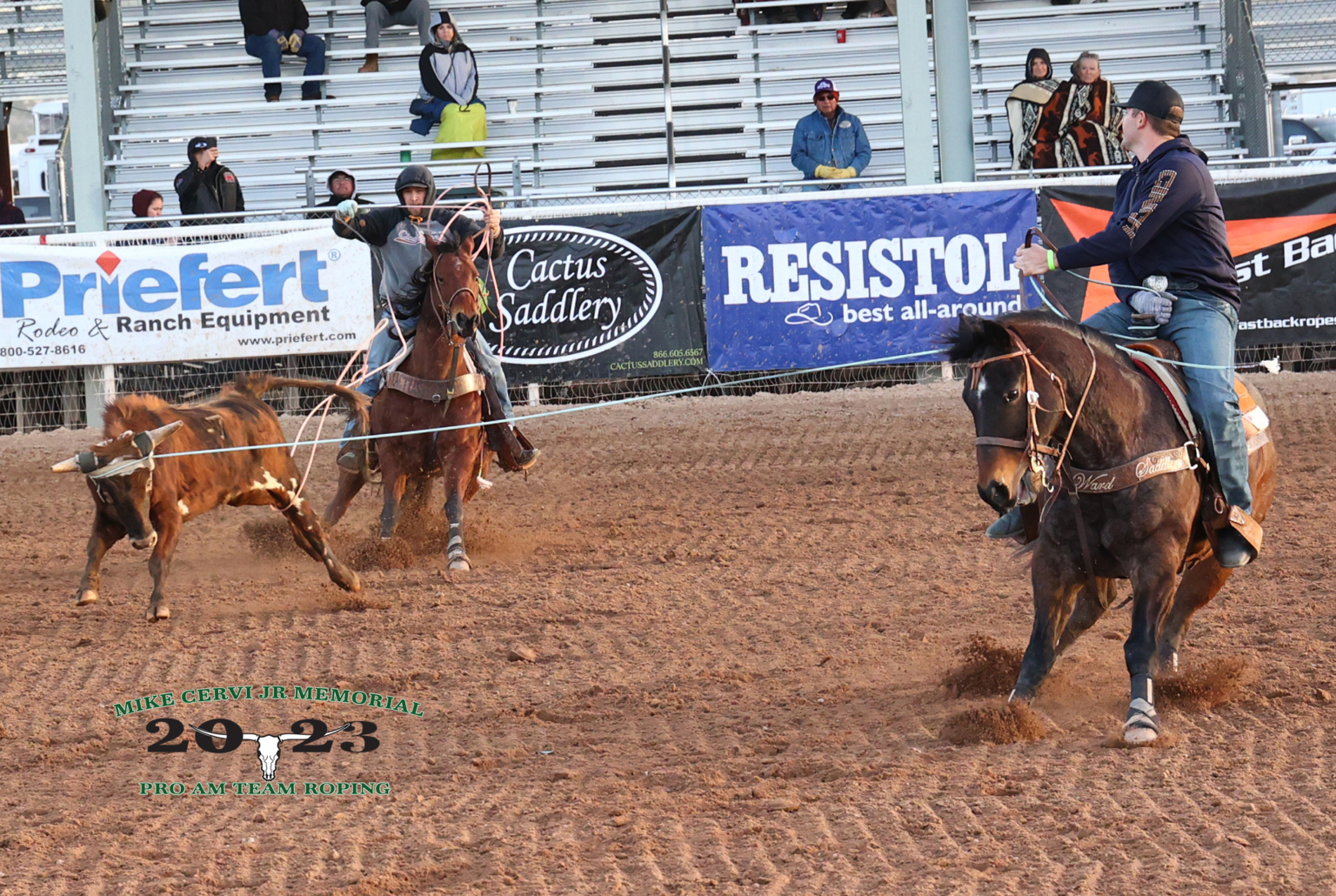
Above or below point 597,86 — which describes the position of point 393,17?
above

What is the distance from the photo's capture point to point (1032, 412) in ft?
16.2

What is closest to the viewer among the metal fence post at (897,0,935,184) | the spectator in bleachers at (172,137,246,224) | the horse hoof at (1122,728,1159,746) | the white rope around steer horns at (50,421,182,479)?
the horse hoof at (1122,728,1159,746)

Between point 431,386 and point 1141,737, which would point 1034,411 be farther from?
point 431,386

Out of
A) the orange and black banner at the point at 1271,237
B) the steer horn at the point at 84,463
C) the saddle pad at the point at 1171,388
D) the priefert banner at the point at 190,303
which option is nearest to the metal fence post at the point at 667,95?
the priefert banner at the point at 190,303

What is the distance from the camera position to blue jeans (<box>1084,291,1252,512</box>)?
555cm

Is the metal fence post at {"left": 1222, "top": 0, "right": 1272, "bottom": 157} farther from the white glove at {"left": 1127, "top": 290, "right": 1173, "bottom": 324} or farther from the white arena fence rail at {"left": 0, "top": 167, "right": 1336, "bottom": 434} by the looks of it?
the white glove at {"left": 1127, "top": 290, "right": 1173, "bottom": 324}

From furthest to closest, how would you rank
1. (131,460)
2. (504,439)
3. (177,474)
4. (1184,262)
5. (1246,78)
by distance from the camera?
(1246,78)
(504,439)
(177,474)
(131,460)
(1184,262)

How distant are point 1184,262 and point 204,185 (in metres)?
12.0

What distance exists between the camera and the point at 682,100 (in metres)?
19.1

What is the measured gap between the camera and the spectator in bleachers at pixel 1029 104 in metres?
15.7

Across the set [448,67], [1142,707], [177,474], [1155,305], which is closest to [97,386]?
[448,67]

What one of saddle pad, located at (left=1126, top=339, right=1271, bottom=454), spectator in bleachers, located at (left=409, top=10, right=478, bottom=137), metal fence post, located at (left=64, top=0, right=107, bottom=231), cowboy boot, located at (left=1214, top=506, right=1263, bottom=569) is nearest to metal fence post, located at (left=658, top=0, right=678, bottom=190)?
spectator in bleachers, located at (left=409, top=10, right=478, bottom=137)

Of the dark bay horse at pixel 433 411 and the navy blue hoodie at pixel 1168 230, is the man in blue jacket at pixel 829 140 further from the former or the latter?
the navy blue hoodie at pixel 1168 230

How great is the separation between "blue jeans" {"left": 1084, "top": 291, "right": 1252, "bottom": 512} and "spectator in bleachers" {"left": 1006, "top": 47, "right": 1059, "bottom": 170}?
1036cm
